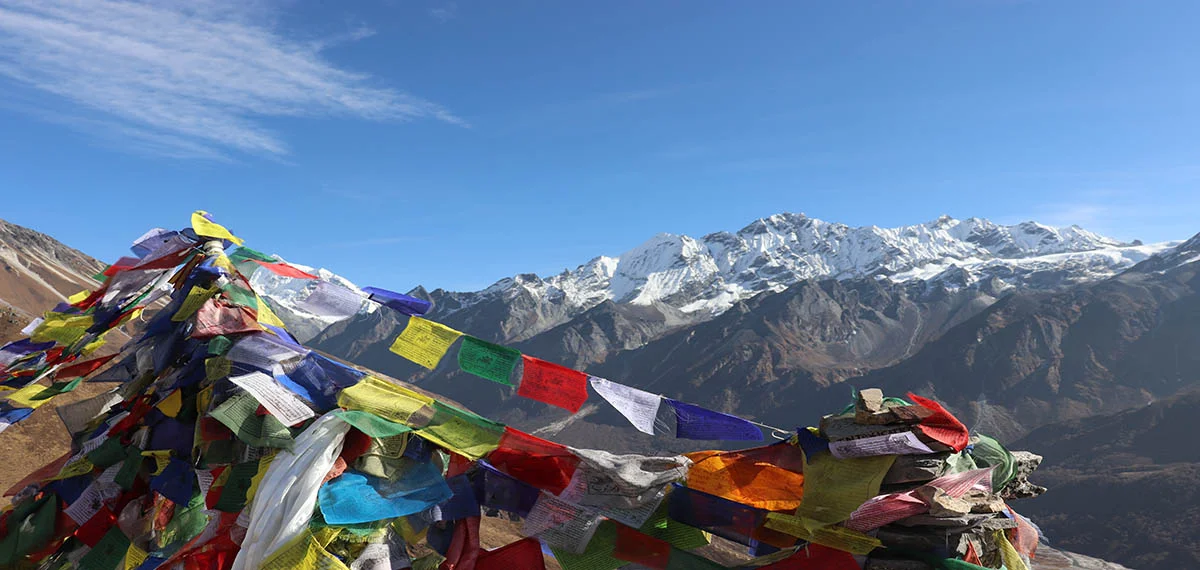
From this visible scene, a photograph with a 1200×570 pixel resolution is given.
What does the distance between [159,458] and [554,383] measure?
374 centimetres

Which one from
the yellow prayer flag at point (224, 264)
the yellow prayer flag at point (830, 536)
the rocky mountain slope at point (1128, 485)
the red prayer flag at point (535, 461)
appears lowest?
the rocky mountain slope at point (1128, 485)

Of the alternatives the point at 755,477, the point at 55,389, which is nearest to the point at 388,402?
the point at 755,477

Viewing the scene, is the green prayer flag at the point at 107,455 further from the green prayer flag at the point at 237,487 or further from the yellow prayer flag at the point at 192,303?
the green prayer flag at the point at 237,487

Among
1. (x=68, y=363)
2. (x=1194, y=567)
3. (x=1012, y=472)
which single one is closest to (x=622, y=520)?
(x=1012, y=472)

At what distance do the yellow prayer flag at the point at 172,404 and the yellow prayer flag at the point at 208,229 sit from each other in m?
1.56

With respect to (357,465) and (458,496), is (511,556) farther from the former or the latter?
(357,465)

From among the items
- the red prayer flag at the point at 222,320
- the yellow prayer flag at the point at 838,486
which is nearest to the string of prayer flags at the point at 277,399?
the red prayer flag at the point at 222,320

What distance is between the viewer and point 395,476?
4797 millimetres

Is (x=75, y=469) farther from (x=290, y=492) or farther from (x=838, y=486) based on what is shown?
(x=838, y=486)

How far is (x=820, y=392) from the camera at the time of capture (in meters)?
160

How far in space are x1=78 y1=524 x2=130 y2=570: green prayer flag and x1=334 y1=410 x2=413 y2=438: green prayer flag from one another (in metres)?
3.46

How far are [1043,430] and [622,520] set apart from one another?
137460mm

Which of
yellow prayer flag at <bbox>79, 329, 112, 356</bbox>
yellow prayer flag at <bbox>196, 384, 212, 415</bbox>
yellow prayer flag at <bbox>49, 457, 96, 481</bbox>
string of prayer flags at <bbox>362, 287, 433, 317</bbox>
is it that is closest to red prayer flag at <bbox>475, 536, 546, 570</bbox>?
string of prayer flags at <bbox>362, 287, 433, 317</bbox>

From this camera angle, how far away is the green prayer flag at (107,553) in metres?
6.54
